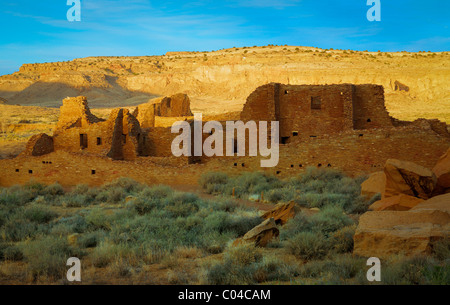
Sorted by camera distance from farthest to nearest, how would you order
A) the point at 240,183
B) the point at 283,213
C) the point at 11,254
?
the point at 240,183 < the point at 283,213 < the point at 11,254

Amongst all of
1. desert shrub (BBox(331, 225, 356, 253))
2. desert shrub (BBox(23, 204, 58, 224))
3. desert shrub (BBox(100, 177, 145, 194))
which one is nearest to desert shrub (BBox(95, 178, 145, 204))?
desert shrub (BBox(100, 177, 145, 194))

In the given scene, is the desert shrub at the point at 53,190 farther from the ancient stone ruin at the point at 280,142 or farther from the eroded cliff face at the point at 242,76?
the eroded cliff face at the point at 242,76

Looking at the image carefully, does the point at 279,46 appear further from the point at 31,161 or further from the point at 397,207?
the point at 397,207

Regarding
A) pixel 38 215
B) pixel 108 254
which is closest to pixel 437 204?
pixel 108 254

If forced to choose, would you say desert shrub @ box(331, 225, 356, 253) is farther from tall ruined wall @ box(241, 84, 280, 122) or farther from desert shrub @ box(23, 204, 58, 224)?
tall ruined wall @ box(241, 84, 280, 122)

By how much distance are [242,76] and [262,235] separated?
5159 centimetres

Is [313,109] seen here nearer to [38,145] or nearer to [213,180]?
[213,180]

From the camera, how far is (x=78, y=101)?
2108 cm

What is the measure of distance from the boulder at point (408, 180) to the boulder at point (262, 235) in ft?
10.7

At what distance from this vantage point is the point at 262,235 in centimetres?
729

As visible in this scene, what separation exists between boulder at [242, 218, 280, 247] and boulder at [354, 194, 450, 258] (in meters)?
1.66

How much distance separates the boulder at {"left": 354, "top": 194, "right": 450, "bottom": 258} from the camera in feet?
17.8

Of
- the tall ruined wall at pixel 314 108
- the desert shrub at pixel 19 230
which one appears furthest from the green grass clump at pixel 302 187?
the desert shrub at pixel 19 230
